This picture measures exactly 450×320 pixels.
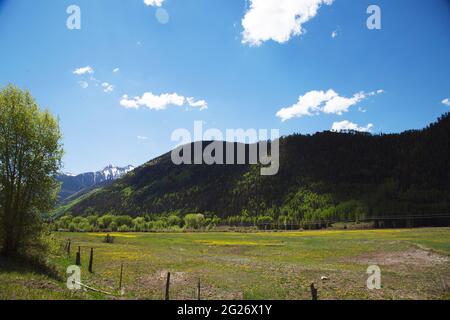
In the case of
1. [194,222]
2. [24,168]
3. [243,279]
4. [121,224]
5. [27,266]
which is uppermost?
[24,168]

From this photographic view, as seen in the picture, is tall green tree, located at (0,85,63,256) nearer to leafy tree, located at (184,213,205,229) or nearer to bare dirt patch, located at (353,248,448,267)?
bare dirt patch, located at (353,248,448,267)

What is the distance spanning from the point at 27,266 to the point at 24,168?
29.0 feet

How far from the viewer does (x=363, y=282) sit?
2773 cm

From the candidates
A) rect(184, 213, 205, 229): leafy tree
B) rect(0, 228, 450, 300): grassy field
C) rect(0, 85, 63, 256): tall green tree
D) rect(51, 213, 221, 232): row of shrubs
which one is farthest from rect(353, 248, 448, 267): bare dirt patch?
rect(184, 213, 205, 229): leafy tree

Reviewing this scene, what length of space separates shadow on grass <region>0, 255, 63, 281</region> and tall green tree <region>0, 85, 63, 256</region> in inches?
53.5

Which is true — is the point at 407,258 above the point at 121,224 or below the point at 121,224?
above

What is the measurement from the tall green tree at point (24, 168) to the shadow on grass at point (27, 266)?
136 centimetres

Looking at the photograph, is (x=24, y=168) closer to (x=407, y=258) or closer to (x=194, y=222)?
(x=407, y=258)

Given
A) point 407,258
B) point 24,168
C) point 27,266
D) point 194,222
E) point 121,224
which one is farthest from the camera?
point 194,222

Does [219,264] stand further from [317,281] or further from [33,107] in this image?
[33,107]

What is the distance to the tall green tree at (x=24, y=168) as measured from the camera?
92.3 ft

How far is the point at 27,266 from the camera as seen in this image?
25750 millimetres

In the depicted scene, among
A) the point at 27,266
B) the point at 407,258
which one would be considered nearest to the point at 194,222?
the point at 407,258
